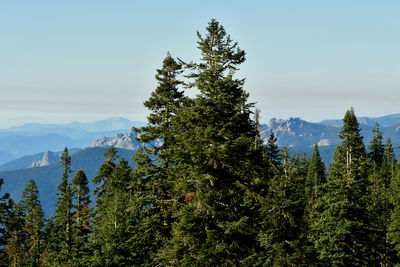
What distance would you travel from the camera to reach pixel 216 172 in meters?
17.5

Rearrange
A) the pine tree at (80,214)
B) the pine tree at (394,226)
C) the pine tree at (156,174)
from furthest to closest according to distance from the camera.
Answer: the pine tree at (394,226) < the pine tree at (80,214) < the pine tree at (156,174)

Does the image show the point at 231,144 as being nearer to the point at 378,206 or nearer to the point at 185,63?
the point at 185,63

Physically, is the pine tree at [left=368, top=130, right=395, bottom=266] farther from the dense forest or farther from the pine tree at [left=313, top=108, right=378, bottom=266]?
the dense forest

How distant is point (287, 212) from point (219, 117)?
30.8 ft

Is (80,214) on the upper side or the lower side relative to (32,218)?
upper

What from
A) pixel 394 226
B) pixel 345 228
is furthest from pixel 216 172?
pixel 394 226

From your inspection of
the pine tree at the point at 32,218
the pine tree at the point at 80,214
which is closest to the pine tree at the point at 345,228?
the pine tree at the point at 80,214

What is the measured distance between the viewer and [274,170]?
88.3ft

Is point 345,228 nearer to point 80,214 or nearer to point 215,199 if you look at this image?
point 215,199

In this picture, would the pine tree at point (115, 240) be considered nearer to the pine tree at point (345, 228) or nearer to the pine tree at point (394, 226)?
the pine tree at point (345, 228)

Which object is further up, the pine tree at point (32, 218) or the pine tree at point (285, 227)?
the pine tree at point (285, 227)

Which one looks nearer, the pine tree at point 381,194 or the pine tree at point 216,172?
the pine tree at point 216,172

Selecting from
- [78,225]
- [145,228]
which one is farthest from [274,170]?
[78,225]

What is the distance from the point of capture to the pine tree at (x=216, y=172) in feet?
54.4
